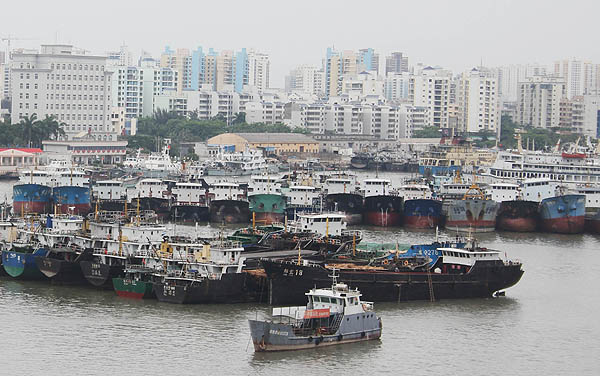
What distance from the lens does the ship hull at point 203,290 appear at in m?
Result: 24.8

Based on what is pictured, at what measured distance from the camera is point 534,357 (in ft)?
72.3

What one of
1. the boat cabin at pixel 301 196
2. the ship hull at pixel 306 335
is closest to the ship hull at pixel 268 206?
the boat cabin at pixel 301 196

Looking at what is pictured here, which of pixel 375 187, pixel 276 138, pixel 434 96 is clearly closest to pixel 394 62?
pixel 434 96

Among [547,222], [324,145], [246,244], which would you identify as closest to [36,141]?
[324,145]

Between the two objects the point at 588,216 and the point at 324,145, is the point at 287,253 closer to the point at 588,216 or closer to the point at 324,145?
the point at 588,216

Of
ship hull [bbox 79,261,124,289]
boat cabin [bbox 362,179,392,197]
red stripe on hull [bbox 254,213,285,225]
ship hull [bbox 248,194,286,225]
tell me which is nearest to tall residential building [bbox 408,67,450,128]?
boat cabin [bbox 362,179,392,197]

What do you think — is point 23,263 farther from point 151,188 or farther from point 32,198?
point 151,188

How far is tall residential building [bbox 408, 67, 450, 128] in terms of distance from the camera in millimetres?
111000

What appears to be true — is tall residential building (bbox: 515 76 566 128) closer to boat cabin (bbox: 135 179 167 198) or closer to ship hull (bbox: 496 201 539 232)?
ship hull (bbox: 496 201 539 232)

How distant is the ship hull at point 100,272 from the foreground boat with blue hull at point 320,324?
573 cm

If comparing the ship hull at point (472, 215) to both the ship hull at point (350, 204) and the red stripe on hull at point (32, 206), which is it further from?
the red stripe on hull at point (32, 206)

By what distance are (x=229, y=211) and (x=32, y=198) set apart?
22.9ft

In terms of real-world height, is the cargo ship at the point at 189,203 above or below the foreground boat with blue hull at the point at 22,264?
above

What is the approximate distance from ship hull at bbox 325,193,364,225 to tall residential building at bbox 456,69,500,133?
65.8 meters
